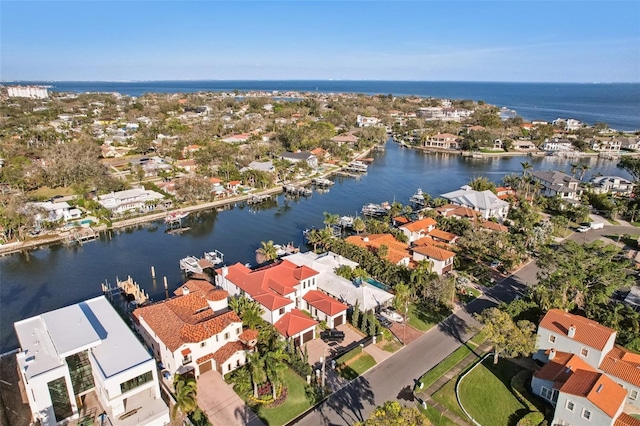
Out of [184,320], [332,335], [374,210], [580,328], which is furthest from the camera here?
[374,210]

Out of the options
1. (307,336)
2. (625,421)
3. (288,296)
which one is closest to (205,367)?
(307,336)

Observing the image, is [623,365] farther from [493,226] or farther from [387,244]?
[493,226]

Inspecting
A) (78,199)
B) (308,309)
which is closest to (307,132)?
(78,199)

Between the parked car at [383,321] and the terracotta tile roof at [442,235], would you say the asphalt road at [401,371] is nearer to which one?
the parked car at [383,321]

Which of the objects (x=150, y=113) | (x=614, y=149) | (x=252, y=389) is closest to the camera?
(x=252, y=389)

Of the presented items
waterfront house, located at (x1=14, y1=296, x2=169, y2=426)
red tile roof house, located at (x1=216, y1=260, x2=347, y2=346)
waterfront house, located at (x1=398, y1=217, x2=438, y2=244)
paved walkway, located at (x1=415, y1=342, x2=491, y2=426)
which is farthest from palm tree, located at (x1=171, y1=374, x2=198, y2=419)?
waterfront house, located at (x1=398, y1=217, x2=438, y2=244)

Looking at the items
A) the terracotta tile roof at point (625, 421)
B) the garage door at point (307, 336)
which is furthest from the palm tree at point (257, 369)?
the terracotta tile roof at point (625, 421)

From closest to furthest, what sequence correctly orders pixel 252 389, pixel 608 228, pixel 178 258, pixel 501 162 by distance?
pixel 252 389
pixel 178 258
pixel 608 228
pixel 501 162

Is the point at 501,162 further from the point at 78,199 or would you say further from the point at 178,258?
the point at 78,199
